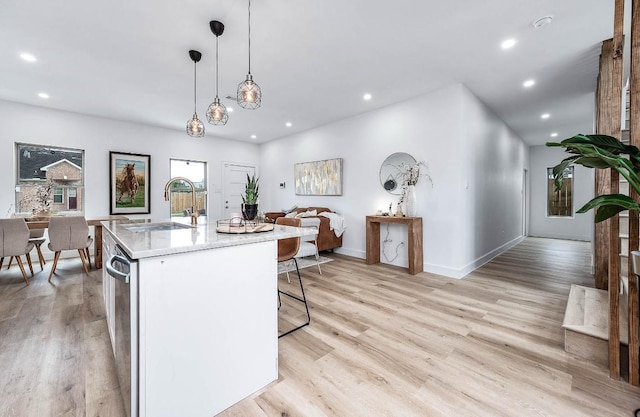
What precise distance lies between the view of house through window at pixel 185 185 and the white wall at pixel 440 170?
7.93 feet

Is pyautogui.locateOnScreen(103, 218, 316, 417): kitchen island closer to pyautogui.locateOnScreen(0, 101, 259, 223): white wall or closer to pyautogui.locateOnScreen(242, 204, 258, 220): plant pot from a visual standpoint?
pyautogui.locateOnScreen(242, 204, 258, 220): plant pot

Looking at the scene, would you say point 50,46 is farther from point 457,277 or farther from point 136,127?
point 457,277

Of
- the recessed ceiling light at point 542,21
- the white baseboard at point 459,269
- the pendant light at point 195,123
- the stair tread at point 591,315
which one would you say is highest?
the recessed ceiling light at point 542,21

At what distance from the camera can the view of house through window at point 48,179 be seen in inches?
179

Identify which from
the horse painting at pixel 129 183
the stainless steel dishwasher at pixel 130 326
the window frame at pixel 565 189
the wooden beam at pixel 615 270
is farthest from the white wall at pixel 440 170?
the stainless steel dishwasher at pixel 130 326

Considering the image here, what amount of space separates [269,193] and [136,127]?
3.25 m

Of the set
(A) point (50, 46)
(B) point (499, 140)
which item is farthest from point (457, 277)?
(A) point (50, 46)

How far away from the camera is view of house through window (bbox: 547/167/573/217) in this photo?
7.20m

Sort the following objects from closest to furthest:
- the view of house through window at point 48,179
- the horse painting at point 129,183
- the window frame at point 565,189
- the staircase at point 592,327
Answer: the staircase at point 592,327, the view of house through window at point 48,179, the horse painting at point 129,183, the window frame at point 565,189

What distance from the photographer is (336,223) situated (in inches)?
200

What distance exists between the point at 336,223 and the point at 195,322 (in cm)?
394

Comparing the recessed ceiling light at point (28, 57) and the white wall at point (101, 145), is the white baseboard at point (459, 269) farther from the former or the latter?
the recessed ceiling light at point (28, 57)

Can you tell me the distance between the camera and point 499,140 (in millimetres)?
5109

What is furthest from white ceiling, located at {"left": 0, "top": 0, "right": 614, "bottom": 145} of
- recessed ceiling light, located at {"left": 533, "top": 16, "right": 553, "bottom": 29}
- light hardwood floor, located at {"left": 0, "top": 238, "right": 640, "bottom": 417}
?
light hardwood floor, located at {"left": 0, "top": 238, "right": 640, "bottom": 417}
